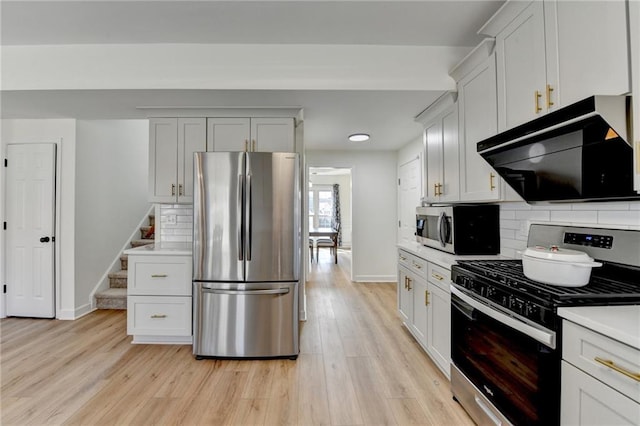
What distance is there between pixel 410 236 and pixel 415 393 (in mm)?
2784

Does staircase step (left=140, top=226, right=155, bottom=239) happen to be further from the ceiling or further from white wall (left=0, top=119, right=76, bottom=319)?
the ceiling

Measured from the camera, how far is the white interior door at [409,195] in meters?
4.30

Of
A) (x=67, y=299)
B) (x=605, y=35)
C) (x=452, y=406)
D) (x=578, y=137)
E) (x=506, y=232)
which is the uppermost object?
(x=605, y=35)

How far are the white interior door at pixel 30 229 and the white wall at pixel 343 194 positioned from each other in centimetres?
693

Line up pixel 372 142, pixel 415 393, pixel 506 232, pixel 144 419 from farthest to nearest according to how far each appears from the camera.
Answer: pixel 372 142 < pixel 506 232 < pixel 415 393 < pixel 144 419

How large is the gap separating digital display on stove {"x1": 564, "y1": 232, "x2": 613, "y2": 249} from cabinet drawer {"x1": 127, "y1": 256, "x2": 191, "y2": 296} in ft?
9.33

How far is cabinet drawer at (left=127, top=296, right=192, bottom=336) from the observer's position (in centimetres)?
268

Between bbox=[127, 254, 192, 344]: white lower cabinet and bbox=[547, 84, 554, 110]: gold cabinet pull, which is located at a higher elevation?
bbox=[547, 84, 554, 110]: gold cabinet pull

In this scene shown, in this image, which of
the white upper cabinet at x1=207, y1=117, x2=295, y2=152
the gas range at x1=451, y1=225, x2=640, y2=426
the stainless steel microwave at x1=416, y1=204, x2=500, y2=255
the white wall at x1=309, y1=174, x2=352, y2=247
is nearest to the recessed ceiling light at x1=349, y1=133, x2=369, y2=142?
the white upper cabinet at x1=207, y1=117, x2=295, y2=152

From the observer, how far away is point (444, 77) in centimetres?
245

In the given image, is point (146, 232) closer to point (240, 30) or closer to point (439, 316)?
point (240, 30)

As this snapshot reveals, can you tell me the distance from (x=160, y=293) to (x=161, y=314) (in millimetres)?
194

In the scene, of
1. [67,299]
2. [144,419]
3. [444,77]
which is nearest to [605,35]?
[444,77]

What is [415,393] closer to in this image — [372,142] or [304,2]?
[304,2]
